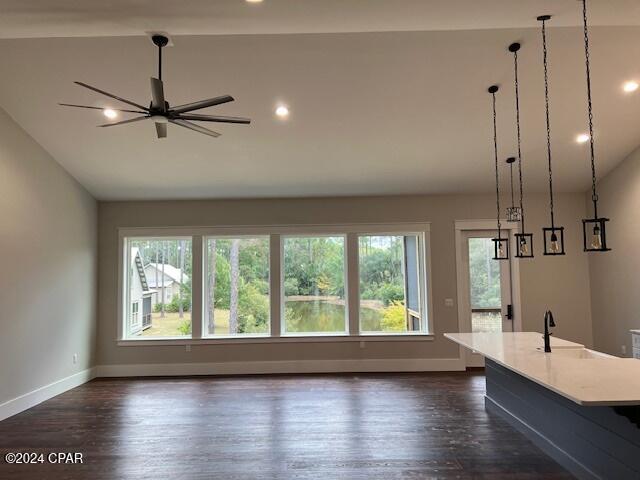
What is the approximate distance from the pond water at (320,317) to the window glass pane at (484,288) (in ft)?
4.89

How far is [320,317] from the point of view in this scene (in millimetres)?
6238

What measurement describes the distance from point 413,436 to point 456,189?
12.3 feet

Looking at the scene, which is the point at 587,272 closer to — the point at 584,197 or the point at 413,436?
the point at 584,197

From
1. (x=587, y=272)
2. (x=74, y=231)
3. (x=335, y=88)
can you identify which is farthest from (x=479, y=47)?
(x=74, y=231)

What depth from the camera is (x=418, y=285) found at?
625 centimetres

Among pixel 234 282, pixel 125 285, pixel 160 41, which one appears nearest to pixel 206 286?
pixel 234 282

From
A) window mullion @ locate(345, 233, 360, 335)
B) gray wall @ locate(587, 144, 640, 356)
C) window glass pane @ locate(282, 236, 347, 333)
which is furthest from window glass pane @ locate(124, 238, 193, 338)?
gray wall @ locate(587, 144, 640, 356)

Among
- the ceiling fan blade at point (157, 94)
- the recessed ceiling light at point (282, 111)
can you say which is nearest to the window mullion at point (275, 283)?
the recessed ceiling light at point (282, 111)

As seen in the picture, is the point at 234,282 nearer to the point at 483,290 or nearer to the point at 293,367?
the point at 293,367

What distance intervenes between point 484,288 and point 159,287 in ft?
16.7

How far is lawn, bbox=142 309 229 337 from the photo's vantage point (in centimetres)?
619

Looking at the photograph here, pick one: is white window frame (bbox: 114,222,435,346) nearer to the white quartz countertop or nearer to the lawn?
the lawn

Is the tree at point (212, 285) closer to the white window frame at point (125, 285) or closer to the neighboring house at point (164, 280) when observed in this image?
the white window frame at point (125, 285)

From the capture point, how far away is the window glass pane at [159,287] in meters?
6.19
